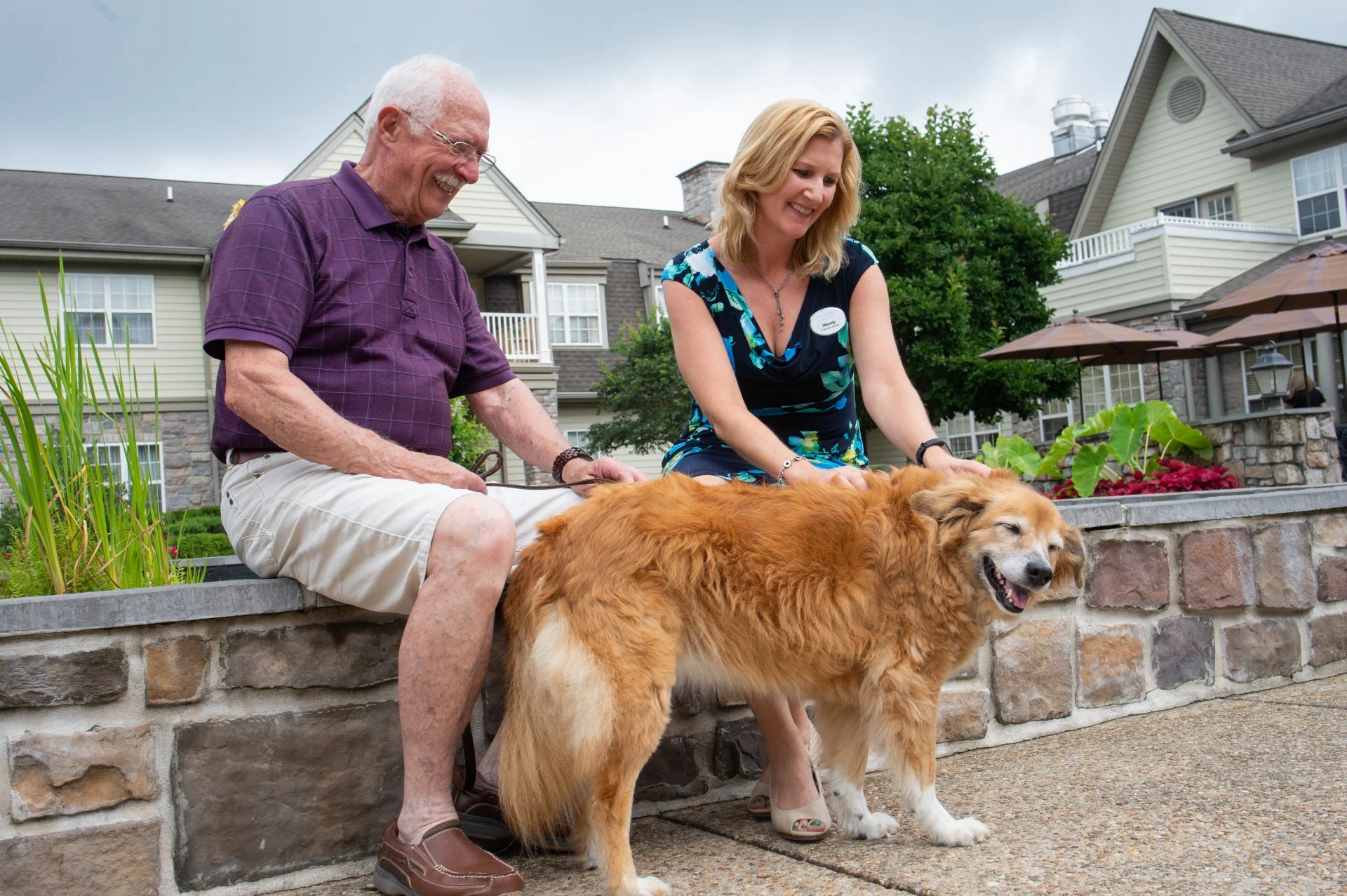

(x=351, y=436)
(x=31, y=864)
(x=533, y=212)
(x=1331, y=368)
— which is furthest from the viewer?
(x=533, y=212)

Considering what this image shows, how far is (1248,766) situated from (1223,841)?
79cm

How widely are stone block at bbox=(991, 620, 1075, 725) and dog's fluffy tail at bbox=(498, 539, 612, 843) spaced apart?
73.3 inches

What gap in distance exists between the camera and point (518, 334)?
2348cm

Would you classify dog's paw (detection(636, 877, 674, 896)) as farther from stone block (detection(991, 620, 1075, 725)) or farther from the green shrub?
the green shrub

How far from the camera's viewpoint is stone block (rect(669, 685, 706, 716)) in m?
3.19

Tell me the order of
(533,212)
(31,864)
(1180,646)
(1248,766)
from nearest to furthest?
(31,864)
(1248,766)
(1180,646)
(533,212)

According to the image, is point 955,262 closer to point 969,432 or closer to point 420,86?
point 969,432

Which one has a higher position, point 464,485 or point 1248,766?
point 464,485

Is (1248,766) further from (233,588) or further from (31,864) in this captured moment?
(31,864)

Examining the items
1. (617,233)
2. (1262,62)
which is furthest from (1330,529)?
(617,233)

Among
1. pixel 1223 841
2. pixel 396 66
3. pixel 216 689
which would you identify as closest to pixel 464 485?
pixel 216 689

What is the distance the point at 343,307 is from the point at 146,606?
86cm

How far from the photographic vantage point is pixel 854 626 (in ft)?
8.33

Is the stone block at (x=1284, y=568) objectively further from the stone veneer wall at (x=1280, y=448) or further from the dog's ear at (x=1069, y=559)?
the stone veneer wall at (x=1280, y=448)
